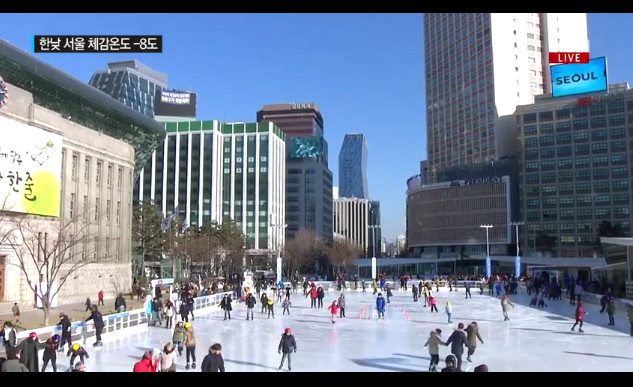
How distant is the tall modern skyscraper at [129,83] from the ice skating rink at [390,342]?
12654 centimetres

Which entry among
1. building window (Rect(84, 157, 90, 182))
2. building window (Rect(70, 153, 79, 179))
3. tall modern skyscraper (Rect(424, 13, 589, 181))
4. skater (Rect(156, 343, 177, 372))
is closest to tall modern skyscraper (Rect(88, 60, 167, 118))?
tall modern skyscraper (Rect(424, 13, 589, 181))

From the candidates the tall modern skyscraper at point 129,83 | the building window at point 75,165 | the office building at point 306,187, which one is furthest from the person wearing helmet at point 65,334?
the tall modern skyscraper at point 129,83

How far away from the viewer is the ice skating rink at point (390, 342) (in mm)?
15219

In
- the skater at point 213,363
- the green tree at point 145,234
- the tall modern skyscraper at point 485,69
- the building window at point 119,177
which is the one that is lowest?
the skater at point 213,363

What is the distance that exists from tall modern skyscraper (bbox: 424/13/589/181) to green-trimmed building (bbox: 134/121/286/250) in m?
38.0

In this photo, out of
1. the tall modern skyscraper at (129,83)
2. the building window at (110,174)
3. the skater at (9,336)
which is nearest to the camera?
the skater at (9,336)

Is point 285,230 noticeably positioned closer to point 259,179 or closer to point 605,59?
point 259,179

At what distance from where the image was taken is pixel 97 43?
7969 mm

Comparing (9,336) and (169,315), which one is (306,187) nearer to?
(169,315)

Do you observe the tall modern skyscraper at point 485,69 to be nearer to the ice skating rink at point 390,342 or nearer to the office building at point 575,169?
the office building at point 575,169

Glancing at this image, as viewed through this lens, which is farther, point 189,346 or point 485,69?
point 485,69

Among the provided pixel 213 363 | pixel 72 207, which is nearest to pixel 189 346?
pixel 213 363

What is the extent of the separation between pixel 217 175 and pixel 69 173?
88358 mm
